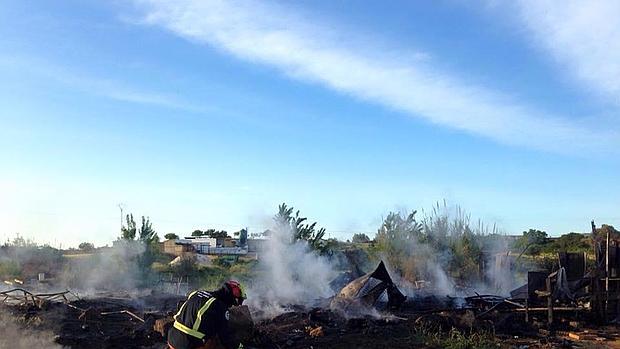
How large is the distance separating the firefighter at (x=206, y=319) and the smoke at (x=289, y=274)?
1732 cm

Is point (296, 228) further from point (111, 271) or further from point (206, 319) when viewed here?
point (206, 319)

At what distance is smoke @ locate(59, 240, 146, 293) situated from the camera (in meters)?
33.0

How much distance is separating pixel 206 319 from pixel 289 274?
80.7 feet

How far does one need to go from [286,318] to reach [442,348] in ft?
18.5

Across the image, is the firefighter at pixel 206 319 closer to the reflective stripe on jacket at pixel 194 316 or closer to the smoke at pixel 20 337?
the reflective stripe on jacket at pixel 194 316

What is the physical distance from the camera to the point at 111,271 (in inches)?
1369

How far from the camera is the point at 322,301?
23.5 meters

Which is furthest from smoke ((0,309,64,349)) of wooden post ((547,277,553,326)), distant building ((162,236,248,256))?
distant building ((162,236,248,256))

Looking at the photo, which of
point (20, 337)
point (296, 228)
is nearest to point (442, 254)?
point (296, 228)

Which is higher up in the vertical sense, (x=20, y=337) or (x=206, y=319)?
(x=206, y=319)

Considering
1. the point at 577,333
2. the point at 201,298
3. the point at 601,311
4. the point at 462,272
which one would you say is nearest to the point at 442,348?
the point at 577,333

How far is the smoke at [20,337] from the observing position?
12.6 m

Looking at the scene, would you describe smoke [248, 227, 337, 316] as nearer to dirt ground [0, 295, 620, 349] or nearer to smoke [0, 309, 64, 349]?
dirt ground [0, 295, 620, 349]

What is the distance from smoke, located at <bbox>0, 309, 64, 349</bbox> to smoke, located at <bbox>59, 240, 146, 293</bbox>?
15.3 meters
